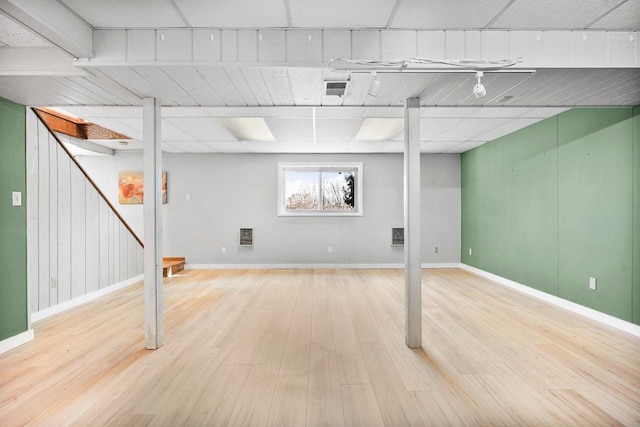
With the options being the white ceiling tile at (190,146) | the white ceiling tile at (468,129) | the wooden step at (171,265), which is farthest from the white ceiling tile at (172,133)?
the white ceiling tile at (468,129)

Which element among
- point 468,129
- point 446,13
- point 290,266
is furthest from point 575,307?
point 290,266

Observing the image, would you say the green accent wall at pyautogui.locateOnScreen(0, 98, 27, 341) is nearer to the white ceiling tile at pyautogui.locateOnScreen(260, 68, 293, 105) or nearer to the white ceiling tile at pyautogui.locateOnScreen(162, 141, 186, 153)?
the white ceiling tile at pyautogui.locateOnScreen(260, 68, 293, 105)

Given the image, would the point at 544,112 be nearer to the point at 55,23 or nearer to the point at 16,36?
the point at 55,23

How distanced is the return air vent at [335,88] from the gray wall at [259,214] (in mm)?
3905

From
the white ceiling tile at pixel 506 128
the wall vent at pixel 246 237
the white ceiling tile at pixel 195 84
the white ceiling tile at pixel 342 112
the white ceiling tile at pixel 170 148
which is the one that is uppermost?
the white ceiling tile at pixel 170 148

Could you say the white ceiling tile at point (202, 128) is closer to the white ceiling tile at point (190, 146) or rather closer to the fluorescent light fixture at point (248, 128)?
the fluorescent light fixture at point (248, 128)

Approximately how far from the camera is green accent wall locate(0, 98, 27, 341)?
9.50 ft

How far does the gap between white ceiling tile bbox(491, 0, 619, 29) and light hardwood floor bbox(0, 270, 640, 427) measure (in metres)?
2.57

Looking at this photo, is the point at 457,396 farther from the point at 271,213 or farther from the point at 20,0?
the point at 271,213

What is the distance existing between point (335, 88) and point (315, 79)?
26cm

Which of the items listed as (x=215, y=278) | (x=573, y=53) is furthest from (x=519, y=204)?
(x=215, y=278)

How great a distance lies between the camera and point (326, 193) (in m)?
7.04

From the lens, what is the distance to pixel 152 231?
293 centimetres

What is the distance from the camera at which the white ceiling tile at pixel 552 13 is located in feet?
6.64
